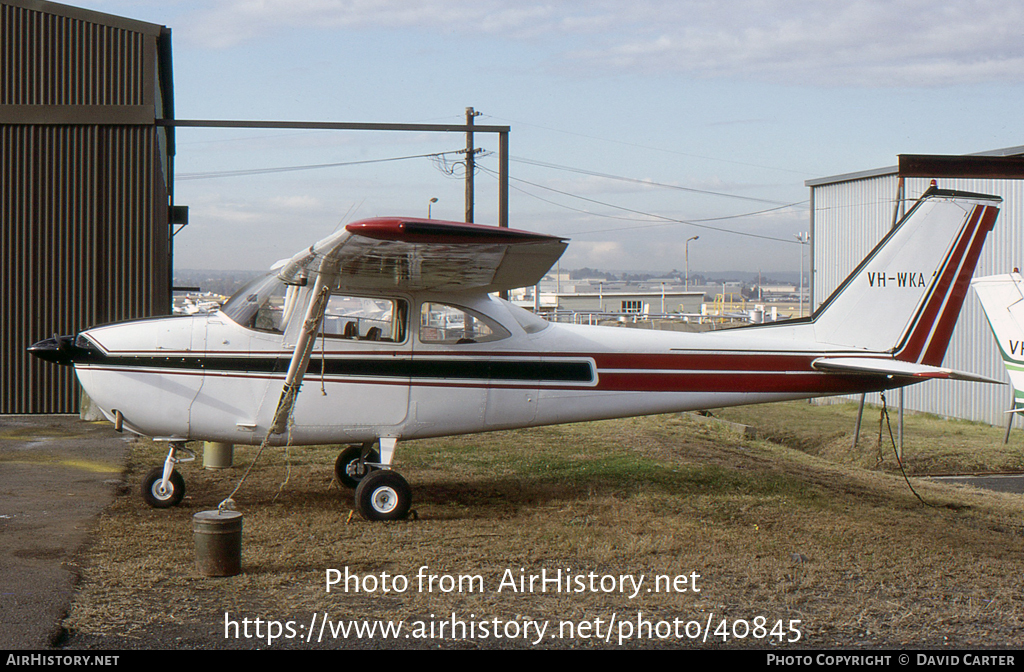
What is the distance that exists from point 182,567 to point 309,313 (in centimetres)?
215

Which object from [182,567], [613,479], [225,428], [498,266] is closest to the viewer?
[182,567]

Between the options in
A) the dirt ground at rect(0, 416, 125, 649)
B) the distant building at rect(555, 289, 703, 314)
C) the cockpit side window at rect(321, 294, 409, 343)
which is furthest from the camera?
the distant building at rect(555, 289, 703, 314)

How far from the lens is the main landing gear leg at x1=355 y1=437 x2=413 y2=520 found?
724 centimetres

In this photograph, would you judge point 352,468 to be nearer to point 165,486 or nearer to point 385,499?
point 385,499

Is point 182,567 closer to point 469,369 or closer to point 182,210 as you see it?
point 469,369

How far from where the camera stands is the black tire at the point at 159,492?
753 cm

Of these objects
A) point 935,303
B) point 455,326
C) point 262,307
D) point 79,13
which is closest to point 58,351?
point 262,307

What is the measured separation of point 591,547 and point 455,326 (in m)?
2.38

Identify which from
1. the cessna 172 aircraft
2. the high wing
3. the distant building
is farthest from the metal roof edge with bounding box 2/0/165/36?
the distant building

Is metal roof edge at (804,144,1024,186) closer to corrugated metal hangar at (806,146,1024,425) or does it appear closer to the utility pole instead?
corrugated metal hangar at (806,146,1024,425)

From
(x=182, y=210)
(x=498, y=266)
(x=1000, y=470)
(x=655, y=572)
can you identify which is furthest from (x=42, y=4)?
(x=1000, y=470)

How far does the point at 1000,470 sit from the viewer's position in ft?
41.8

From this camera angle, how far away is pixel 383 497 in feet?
23.9

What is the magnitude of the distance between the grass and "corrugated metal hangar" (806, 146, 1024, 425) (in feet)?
24.2
